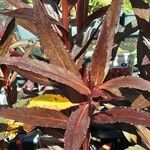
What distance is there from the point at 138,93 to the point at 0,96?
18.2 inches

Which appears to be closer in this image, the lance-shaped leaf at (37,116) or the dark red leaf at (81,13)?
the lance-shaped leaf at (37,116)

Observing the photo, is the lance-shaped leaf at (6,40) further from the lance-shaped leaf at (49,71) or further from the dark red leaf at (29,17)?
the lance-shaped leaf at (49,71)

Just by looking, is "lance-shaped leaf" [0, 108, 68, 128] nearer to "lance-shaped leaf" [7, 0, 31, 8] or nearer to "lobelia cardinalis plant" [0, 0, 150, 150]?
"lobelia cardinalis plant" [0, 0, 150, 150]

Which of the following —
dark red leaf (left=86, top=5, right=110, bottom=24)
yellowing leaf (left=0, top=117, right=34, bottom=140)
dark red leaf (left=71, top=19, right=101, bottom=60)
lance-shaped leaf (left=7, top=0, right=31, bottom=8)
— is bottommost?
yellowing leaf (left=0, top=117, right=34, bottom=140)

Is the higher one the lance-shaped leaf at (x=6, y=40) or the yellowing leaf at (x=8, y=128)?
the lance-shaped leaf at (x=6, y=40)

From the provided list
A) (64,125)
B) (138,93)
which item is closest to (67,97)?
(64,125)

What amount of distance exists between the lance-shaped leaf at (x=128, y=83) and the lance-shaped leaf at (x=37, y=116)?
0.36ft

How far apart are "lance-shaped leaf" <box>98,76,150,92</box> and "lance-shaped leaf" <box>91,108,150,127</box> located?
0.05 metres

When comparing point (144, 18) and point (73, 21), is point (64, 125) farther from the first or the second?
point (73, 21)

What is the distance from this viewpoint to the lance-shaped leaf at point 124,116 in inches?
33.0

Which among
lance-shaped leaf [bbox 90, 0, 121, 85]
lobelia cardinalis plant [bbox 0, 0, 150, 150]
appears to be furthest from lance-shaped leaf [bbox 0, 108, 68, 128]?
lance-shaped leaf [bbox 90, 0, 121, 85]

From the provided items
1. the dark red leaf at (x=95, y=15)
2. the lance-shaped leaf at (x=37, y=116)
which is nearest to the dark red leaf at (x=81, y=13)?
the dark red leaf at (x=95, y=15)

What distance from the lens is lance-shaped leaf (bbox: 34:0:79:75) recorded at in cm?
83

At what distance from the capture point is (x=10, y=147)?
130cm
